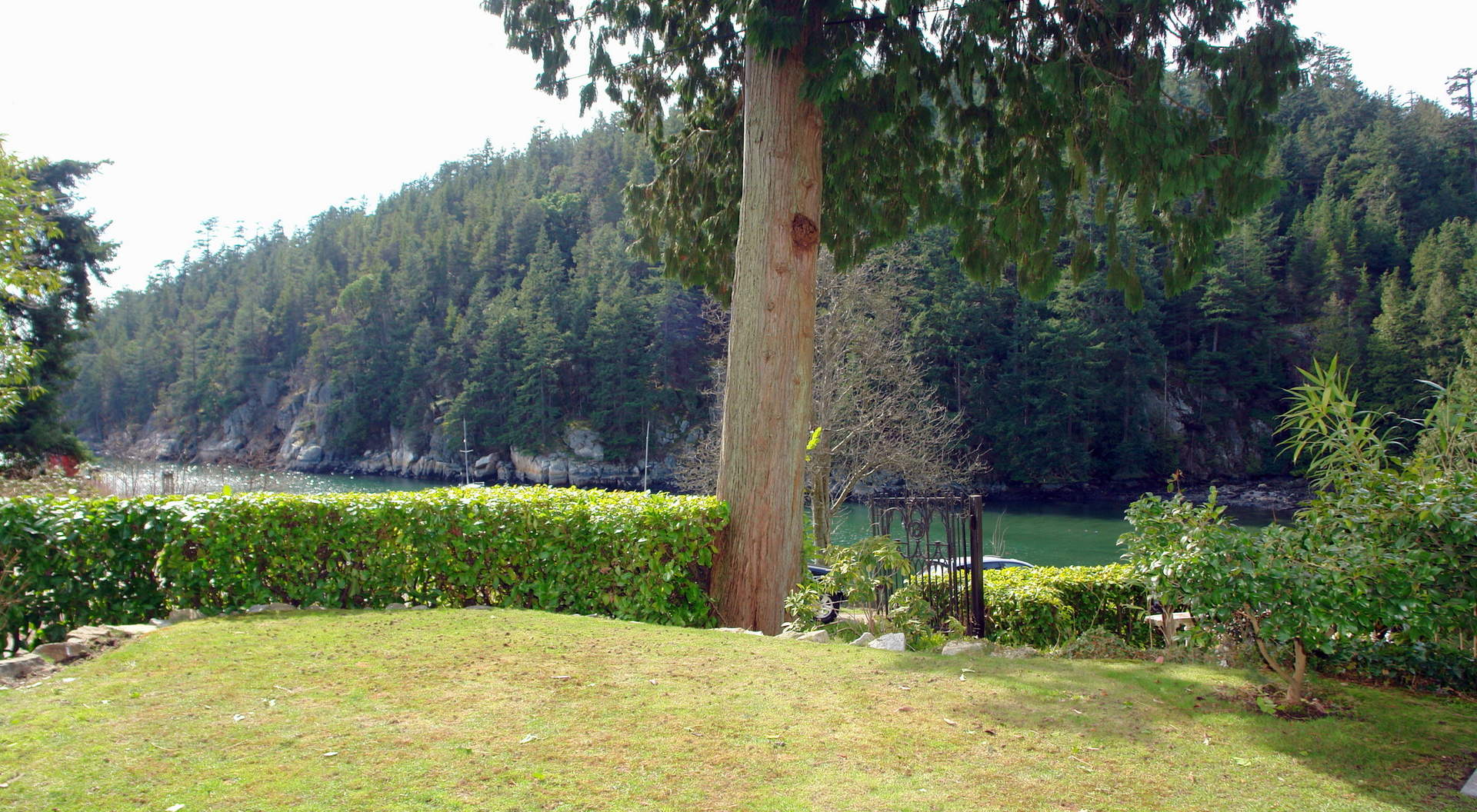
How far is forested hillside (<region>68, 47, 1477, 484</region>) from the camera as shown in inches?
1922

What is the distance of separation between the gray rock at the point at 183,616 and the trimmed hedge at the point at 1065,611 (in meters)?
6.43

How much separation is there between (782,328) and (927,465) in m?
15.4

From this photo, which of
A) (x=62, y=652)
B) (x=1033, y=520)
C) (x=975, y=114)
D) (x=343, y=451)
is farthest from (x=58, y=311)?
(x=343, y=451)

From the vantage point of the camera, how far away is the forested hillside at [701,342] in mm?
48812

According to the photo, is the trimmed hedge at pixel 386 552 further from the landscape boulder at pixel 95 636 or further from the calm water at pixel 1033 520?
the calm water at pixel 1033 520

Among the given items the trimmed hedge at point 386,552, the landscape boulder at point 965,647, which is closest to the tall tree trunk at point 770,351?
the trimmed hedge at point 386,552

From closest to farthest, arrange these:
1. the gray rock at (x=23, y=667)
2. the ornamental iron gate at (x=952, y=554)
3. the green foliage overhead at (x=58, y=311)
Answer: the gray rock at (x=23, y=667)
the ornamental iron gate at (x=952, y=554)
the green foliage overhead at (x=58, y=311)

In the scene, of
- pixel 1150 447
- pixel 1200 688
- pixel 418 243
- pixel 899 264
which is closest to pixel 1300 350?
pixel 1150 447

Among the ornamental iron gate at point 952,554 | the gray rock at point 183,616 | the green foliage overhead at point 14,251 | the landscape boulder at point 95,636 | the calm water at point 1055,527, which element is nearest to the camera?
the landscape boulder at point 95,636

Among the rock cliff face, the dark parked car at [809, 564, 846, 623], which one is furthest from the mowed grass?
the rock cliff face

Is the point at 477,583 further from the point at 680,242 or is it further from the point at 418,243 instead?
the point at 418,243

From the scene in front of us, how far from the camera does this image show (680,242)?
11.3 m

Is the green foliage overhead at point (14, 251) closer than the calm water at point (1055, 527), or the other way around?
the green foliage overhead at point (14, 251)

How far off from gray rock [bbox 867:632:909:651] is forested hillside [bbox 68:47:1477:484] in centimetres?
1791
